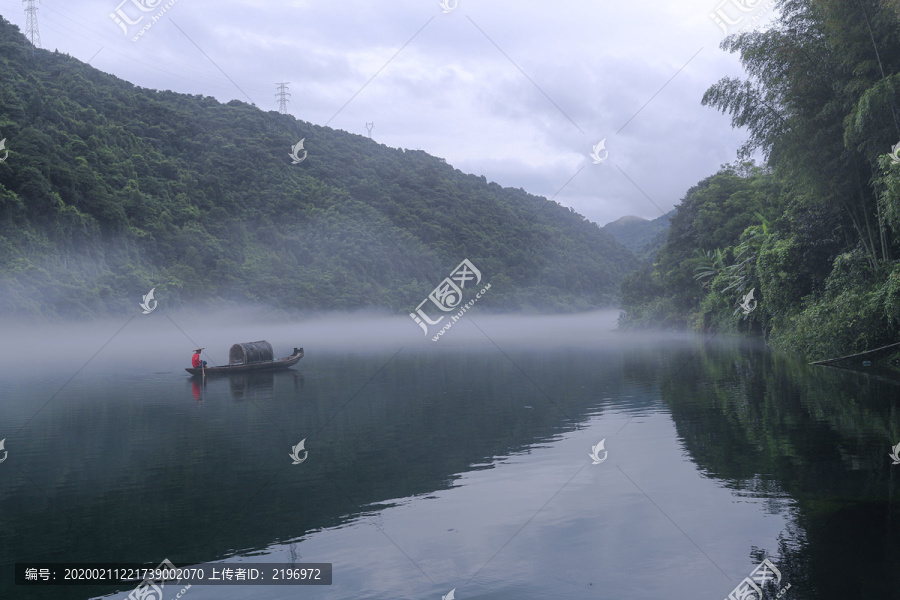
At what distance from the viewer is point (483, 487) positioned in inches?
423

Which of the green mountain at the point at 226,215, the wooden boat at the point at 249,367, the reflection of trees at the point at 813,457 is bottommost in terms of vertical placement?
the reflection of trees at the point at 813,457

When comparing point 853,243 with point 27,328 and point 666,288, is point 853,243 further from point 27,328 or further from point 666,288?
point 27,328

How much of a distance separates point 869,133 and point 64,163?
60.4 m

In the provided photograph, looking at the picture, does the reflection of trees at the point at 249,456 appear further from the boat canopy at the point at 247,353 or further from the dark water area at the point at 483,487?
the boat canopy at the point at 247,353

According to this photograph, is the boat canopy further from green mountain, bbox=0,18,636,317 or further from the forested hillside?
green mountain, bbox=0,18,636,317

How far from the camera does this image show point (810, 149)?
855 inches

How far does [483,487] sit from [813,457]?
5.46 metres

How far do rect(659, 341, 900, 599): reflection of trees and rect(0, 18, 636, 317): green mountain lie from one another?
49.5m

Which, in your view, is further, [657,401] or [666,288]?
[666,288]

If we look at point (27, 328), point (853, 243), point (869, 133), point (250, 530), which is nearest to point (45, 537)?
point (250, 530)

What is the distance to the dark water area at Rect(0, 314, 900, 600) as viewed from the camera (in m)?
7.25

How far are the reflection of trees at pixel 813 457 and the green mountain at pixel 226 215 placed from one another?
163ft

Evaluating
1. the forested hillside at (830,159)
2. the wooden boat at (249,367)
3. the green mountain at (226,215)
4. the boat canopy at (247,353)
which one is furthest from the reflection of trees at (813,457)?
the green mountain at (226,215)

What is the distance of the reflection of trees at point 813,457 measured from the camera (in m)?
6.89
